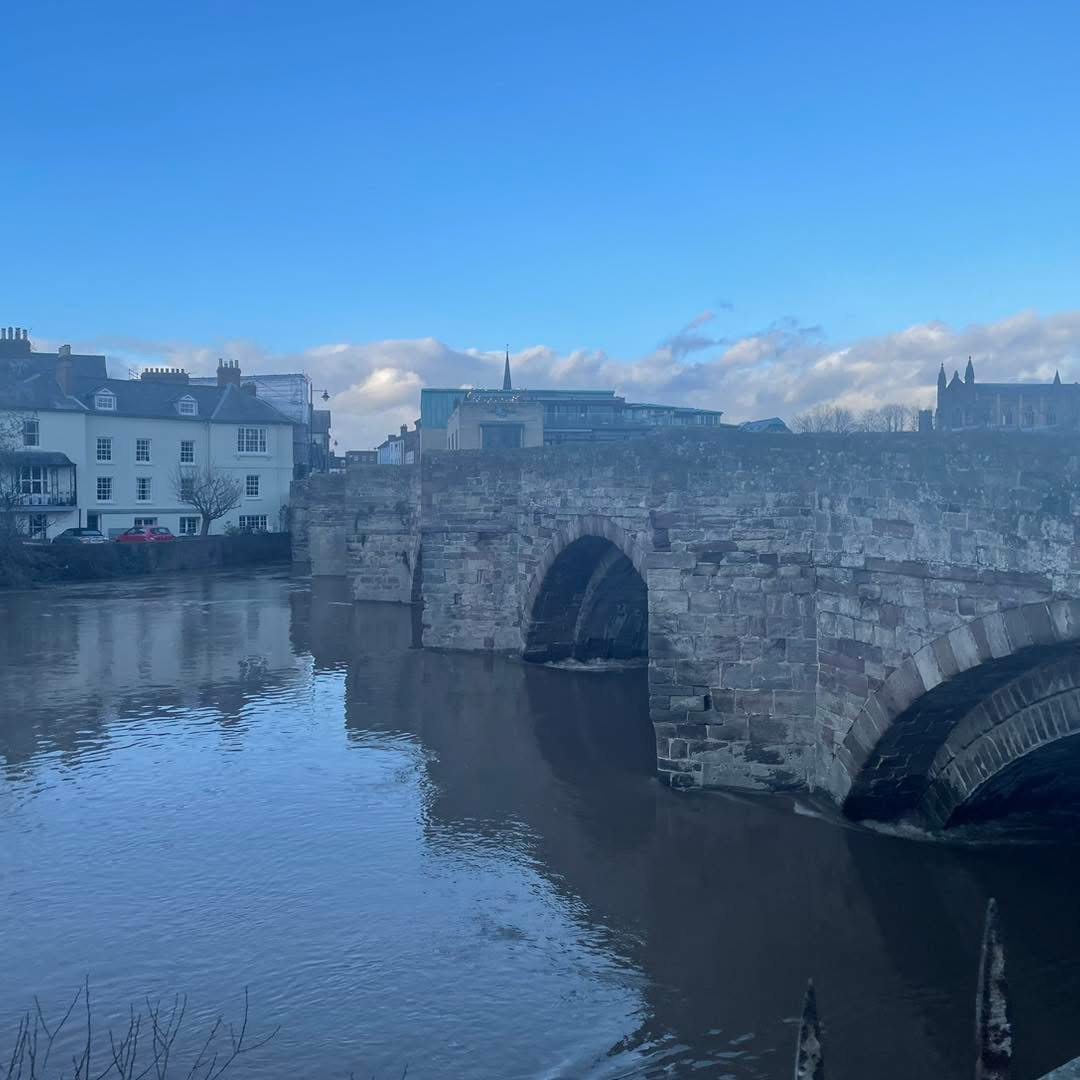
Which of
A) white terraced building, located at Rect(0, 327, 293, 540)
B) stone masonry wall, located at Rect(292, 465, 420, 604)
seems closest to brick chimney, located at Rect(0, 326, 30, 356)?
white terraced building, located at Rect(0, 327, 293, 540)

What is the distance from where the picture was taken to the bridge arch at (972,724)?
33.1 feet

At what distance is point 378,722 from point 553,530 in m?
5.31

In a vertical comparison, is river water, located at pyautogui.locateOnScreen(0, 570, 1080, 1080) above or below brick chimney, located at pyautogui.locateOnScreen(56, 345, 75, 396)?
below

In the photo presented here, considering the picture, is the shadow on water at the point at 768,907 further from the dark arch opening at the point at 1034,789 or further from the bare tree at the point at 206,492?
the bare tree at the point at 206,492

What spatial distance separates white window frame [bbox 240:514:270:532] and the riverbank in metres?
3.68

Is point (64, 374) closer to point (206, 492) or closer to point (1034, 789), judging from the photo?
point (206, 492)

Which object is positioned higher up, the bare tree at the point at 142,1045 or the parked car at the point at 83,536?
the parked car at the point at 83,536

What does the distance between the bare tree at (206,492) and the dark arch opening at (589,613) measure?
106ft

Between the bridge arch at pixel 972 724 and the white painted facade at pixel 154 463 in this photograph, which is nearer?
the bridge arch at pixel 972 724

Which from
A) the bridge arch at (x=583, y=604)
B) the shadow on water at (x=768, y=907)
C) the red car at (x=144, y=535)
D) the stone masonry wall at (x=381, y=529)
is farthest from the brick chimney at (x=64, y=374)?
the shadow on water at (x=768, y=907)

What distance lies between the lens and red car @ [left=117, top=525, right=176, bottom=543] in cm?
4909

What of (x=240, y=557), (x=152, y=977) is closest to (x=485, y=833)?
(x=152, y=977)

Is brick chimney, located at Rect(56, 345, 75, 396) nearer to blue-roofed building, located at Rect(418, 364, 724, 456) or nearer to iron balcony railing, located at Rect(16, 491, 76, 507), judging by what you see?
Result: iron balcony railing, located at Rect(16, 491, 76, 507)

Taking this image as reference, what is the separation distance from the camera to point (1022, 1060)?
8.46m
